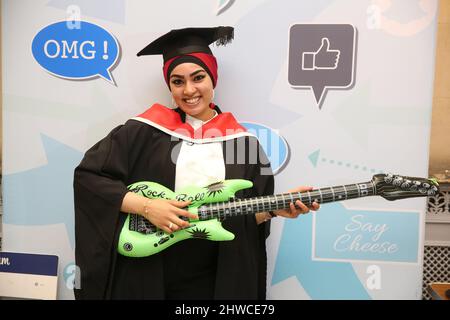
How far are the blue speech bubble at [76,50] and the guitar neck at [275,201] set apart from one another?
2.62ft

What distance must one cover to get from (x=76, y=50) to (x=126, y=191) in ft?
2.46

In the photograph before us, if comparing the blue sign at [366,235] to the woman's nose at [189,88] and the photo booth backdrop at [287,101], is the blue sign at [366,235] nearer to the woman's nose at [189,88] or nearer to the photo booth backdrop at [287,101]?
the photo booth backdrop at [287,101]

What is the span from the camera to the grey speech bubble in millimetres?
1555

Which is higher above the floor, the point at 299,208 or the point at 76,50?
the point at 76,50

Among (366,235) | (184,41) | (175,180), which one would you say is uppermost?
(184,41)

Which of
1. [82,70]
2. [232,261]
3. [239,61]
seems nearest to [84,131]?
[82,70]

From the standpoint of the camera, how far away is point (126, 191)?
50.9 inches

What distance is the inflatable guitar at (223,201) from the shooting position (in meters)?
1.24

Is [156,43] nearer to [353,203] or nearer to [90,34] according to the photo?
[90,34]

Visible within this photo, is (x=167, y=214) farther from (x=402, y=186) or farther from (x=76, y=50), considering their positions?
(x=76, y=50)

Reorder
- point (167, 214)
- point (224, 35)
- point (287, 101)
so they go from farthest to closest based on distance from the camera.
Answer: point (287, 101)
point (224, 35)
point (167, 214)

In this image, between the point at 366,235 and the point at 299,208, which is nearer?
the point at 299,208

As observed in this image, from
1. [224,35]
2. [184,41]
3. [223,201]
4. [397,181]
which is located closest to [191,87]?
[184,41]

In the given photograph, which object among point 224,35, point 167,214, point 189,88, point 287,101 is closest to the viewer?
point 167,214
